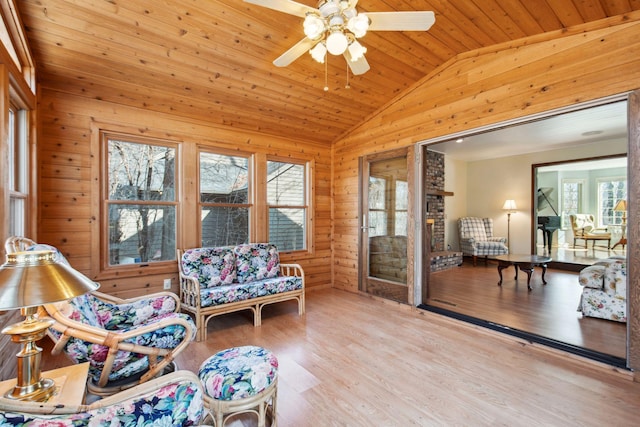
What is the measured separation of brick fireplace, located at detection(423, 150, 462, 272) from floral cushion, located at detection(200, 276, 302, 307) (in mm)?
3925

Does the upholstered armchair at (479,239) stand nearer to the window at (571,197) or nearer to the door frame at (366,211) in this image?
the window at (571,197)

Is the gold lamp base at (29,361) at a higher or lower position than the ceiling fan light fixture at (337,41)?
lower

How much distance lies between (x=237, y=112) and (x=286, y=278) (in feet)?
7.39

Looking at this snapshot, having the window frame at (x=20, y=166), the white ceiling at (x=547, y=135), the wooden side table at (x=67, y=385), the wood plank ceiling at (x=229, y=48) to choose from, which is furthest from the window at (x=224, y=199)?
the white ceiling at (x=547, y=135)

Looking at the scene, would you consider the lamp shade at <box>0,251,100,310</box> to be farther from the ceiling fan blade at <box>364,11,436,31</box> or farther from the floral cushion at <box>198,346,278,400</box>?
the ceiling fan blade at <box>364,11,436,31</box>

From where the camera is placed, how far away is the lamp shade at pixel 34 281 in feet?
3.09

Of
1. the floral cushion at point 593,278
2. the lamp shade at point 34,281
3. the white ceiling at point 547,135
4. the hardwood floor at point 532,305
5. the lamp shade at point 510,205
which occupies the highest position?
the white ceiling at point 547,135

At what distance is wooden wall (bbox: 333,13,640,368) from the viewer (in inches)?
95.5

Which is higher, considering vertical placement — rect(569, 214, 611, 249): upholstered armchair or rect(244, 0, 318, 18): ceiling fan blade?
rect(244, 0, 318, 18): ceiling fan blade

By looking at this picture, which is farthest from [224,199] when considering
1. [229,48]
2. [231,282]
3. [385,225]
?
[385,225]

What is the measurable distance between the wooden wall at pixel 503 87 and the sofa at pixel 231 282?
1.47m

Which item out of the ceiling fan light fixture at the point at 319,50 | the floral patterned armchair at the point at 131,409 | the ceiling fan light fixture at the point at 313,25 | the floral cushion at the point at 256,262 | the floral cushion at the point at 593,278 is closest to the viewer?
the floral patterned armchair at the point at 131,409

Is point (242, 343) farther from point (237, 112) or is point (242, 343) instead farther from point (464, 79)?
point (464, 79)

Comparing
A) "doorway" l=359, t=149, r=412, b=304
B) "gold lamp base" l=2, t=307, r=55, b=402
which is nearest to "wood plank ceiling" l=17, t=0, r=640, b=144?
"doorway" l=359, t=149, r=412, b=304
